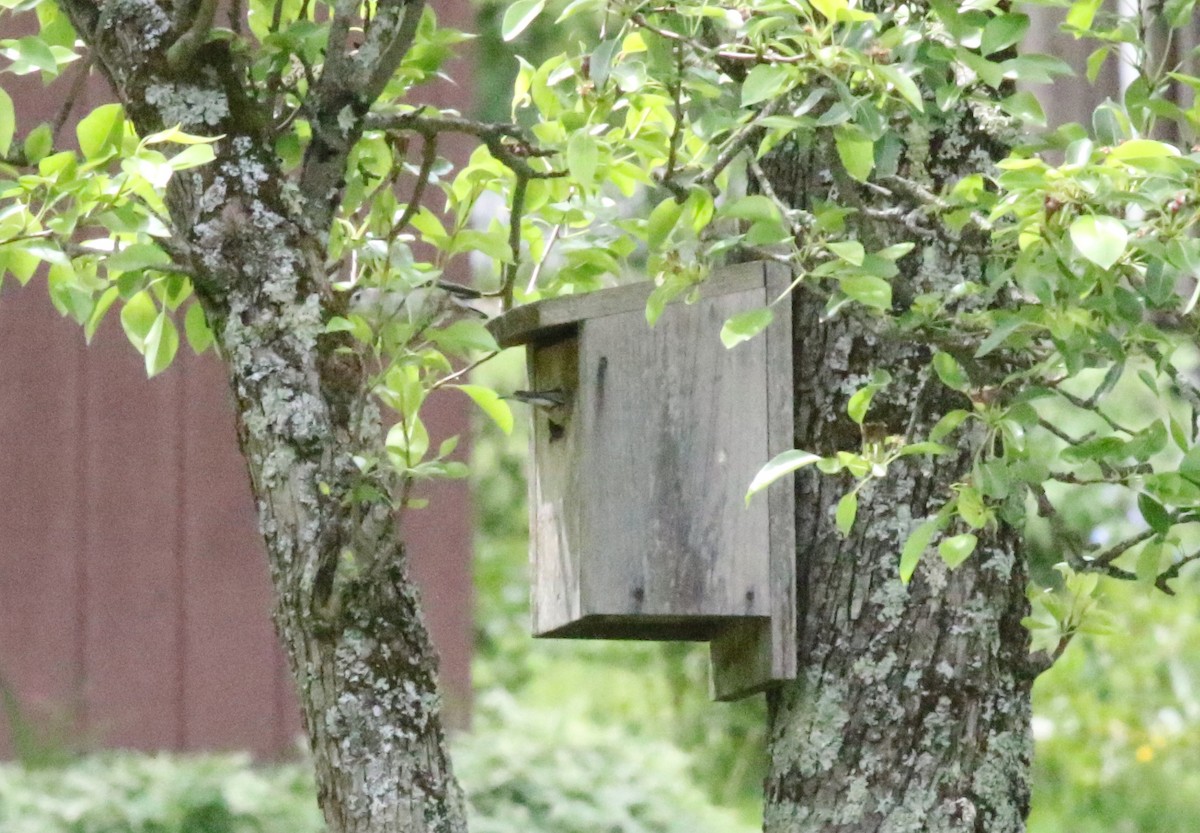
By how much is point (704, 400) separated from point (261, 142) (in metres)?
0.54

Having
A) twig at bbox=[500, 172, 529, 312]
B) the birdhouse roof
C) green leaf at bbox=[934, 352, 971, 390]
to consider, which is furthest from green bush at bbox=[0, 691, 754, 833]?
green leaf at bbox=[934, 352, 971, 390]

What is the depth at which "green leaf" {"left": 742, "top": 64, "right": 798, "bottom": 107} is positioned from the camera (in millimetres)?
1211

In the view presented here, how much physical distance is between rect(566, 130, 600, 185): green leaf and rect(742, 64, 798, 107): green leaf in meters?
0.17

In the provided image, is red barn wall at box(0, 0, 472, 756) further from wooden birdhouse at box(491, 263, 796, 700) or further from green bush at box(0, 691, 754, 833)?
wooden birdhouse at box(491, 263, 796, 700)

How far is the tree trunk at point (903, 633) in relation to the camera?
161cm

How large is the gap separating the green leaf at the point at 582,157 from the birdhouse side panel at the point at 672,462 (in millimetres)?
426

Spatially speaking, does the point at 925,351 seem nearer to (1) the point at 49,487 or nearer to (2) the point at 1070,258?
(2) the point at 1070,258

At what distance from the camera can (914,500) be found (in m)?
1.65

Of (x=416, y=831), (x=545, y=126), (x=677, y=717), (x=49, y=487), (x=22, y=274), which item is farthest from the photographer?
(x=677, y=717)

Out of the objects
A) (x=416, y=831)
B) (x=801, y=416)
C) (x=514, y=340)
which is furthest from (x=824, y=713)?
(x=514, y=340)

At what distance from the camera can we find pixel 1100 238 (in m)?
1.05

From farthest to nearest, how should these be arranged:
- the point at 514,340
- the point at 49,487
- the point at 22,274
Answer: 1. the point at 49,487
2. the point at 514,340
3. the point at 22,274

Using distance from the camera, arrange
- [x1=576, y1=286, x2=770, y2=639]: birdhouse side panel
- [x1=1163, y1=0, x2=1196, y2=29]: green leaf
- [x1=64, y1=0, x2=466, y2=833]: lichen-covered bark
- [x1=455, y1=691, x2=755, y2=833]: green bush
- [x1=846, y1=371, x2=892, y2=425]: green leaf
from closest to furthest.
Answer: [x1=846, y1=371, x2=892, y2=425]: green leaf, [x1=1163, y1=0, x2=1196, y2=29]: green leaf, [x1=64, y1=0, x2=466, y2=833]: lichen-covered bark, [x1=576, y1=286, x2=770, y2=639]: birdhouse side panel, [x1=455, y1=691, x2=755, y2=833]: green bush

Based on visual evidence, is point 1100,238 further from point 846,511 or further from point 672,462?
point 672,462
